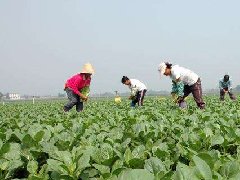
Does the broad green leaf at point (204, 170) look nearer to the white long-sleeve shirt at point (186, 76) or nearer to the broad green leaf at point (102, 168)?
the broad green leaf at point (102, 168)

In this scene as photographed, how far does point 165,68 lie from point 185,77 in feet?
2.73

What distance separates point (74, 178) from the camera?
2336 mm

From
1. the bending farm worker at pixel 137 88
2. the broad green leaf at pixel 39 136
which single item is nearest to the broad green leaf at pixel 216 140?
the broad green leaf at pixel 39 136

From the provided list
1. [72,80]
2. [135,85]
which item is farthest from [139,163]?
[135,85]

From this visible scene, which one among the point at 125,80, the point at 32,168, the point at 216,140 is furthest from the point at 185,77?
the point at 32,168

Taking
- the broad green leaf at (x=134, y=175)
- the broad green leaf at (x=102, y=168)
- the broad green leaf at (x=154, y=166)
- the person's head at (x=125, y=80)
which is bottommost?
the broad green leaf at (x=102, y=168)

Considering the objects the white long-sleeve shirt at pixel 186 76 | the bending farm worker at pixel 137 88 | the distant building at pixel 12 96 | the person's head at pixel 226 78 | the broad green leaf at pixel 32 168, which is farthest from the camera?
the distant building at pixel 12 96

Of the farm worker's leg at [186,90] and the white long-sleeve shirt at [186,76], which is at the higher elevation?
the white long-sleeve shirt at [186,76]

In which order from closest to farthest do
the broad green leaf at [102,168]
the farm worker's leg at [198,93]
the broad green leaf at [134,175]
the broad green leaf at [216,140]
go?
the broad green leaf at [134,175] < the broad green leaf at [102,168] < the broad green leaf at [216,140] < the farm worker's leg at [198,93]

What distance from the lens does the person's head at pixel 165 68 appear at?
884 cm

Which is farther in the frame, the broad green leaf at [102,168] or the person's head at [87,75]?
the person's head at [87,75]

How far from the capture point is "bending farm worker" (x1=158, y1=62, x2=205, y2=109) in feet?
29.4

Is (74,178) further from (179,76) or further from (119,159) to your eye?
(179,76)

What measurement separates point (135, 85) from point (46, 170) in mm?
Answer: 9971
